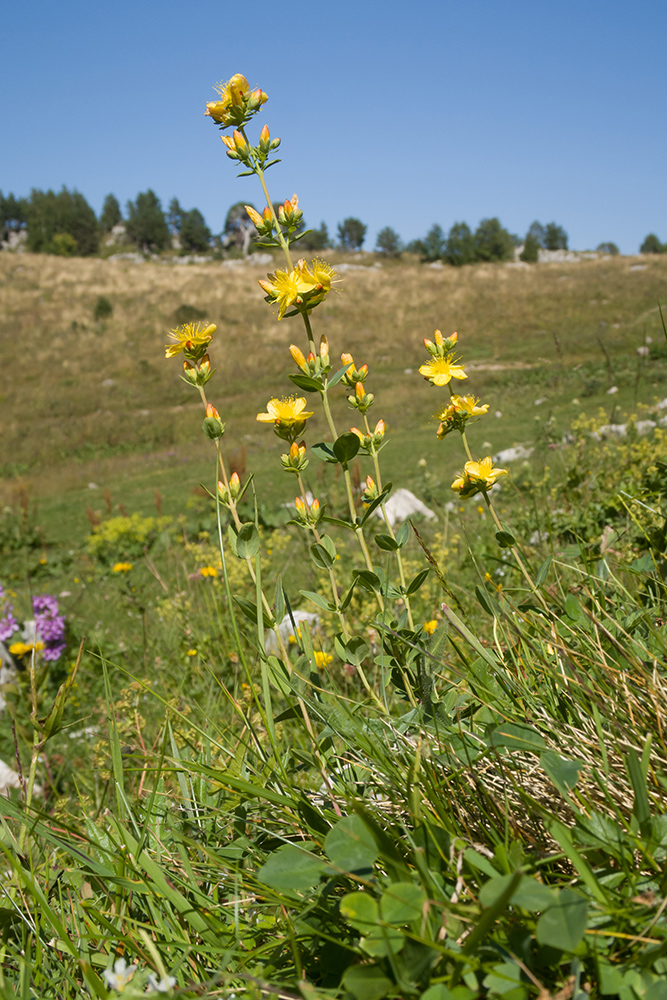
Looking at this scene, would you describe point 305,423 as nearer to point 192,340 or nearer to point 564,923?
point 192,340

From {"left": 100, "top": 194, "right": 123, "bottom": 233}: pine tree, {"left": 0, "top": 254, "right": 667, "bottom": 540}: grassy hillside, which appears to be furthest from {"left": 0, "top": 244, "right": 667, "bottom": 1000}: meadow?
{"left": 100, "top": 194, "right": 123, "bottom": 233}: pine tree

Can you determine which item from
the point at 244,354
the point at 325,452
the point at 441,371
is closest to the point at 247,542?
the point at 325,452

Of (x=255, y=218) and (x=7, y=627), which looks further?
(x=7, y=627)

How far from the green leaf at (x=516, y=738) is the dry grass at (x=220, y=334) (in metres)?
14.4

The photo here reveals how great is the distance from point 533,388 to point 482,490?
16.7 meters

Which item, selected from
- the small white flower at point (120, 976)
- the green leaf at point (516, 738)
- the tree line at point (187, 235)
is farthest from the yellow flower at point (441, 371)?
the tree line at point (187, 235)

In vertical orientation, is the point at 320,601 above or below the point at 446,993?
above

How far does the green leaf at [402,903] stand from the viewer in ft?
2.26

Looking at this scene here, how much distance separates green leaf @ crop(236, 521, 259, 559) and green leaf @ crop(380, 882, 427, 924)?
622mm

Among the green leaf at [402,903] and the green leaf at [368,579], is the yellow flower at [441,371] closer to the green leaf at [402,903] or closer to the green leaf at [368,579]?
the green leaf at [368,579]

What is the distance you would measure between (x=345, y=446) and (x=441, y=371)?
15.3 inches

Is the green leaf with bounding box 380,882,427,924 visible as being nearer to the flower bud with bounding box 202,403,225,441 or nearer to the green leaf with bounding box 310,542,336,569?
the green leaf with bounding box 310,542,336,569

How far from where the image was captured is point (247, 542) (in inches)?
47.6

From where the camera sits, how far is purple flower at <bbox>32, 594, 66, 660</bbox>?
4219mm
